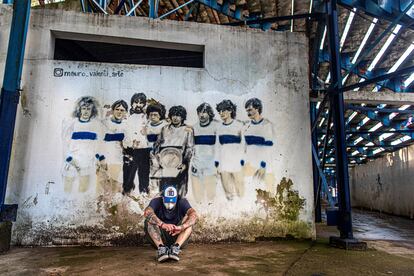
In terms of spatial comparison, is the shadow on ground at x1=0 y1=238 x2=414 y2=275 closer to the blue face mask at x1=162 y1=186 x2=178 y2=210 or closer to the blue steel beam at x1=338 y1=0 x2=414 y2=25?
the blue face mask at x1=162 y1=186 x2=178 y2=210

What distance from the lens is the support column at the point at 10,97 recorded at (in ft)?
14.1

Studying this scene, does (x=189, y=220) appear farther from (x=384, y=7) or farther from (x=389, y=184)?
(x=389, y=184)

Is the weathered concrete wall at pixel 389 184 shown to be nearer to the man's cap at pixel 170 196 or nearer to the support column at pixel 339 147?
the support column at pixel 339 147

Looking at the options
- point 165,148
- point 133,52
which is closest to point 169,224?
point 165,148

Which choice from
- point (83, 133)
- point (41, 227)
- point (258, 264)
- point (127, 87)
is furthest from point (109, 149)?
point (258, 264)

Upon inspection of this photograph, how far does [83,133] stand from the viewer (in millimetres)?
4953

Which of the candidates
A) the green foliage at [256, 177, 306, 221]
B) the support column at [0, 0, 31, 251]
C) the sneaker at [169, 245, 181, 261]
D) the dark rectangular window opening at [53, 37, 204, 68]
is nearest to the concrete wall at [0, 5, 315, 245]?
the green foliage at [256, 177, 306, 221]

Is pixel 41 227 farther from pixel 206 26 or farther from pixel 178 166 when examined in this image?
pixel 206 26

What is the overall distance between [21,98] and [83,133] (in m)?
1.12

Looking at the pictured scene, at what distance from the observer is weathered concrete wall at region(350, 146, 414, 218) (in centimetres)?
1167

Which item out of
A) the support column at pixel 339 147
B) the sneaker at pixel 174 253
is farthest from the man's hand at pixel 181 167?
the support column at pixel 339 147

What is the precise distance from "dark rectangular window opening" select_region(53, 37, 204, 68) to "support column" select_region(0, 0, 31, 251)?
0.78 metres

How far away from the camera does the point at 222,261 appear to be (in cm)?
387

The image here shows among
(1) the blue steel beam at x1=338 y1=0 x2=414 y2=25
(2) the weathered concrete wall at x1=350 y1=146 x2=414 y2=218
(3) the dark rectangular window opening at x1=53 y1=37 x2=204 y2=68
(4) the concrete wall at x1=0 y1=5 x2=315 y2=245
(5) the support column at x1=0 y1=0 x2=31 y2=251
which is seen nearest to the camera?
(5) the support column at x1=0 y1=0 x2=31 y2=251
